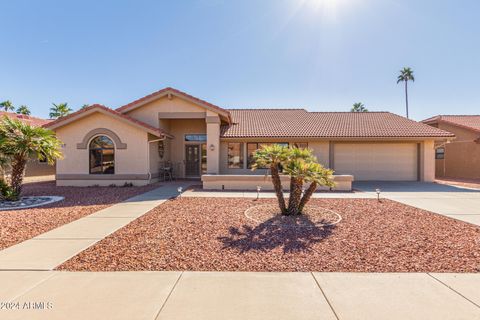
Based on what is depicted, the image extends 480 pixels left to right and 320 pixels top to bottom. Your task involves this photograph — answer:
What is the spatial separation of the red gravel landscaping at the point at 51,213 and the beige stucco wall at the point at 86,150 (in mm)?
2581

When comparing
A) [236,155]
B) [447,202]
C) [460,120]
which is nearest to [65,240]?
[236,155]

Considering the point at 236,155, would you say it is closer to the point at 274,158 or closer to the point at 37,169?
the point at 274,158

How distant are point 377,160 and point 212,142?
473 inches

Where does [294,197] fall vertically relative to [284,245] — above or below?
above

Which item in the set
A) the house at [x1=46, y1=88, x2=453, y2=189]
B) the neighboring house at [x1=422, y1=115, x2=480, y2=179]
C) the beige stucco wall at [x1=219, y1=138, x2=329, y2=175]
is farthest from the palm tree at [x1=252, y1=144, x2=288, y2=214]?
the neighboring house at [x1=422, y1=115, x2=480, y2=179]

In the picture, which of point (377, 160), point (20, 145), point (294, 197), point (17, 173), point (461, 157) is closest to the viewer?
point (294, 197)

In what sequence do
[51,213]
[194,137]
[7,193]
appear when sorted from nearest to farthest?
[51,213] < [7,193] < [194,137]

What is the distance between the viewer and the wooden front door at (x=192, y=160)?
19172 mm

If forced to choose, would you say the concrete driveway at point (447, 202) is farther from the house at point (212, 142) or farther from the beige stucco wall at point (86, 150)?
the beige stucco wall at point (86, 150)

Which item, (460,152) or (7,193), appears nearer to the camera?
(7,193)

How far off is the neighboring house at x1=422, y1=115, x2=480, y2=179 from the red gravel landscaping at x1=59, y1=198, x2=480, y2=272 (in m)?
18.1

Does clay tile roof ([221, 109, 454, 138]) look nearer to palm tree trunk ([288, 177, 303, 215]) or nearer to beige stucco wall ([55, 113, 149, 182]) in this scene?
beige stucco wall ([55, 113, 149, 182])
